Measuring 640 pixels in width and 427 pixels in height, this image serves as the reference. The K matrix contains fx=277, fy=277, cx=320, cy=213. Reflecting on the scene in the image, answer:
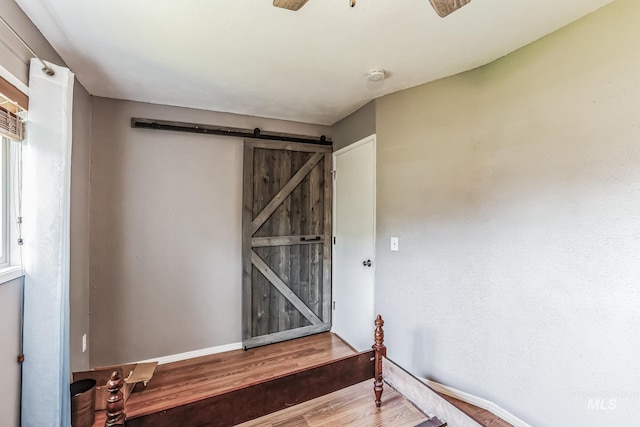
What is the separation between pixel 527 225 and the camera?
1.71m

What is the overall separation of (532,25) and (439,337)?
2117mm

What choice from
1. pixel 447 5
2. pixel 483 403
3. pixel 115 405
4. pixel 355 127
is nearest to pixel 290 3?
pixel 447 5

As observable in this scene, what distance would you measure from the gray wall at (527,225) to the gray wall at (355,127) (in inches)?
7.5

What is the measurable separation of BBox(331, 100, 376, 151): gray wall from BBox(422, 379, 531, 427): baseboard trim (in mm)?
2213

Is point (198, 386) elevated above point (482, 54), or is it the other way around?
point (482, 54)

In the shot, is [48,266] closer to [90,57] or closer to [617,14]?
[90,57]

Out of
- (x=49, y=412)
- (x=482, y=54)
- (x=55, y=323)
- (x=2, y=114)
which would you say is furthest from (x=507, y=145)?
(x=49, y=412)

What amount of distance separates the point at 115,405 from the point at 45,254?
108 centimetres

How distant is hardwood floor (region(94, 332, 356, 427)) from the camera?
7.07ft

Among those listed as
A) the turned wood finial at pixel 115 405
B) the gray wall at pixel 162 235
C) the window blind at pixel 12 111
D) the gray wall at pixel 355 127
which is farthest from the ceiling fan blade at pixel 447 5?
the gray wall at pixel 162 235

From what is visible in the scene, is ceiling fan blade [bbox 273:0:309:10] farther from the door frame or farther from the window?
the door frame

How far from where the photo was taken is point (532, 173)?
5.54 feet

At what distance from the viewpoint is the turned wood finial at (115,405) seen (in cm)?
101

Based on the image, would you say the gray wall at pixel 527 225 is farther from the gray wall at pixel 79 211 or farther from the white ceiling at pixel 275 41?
the gray wall at pixel 79 211
